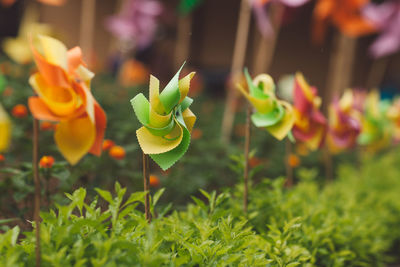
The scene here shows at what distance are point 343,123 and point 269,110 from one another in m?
0.78

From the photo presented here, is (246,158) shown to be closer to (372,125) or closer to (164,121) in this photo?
(164,121)

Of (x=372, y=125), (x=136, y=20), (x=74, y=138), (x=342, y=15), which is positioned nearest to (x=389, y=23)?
(x=342, y=15)

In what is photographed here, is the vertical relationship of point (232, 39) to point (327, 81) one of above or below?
above

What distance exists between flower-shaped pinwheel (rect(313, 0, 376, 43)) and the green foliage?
1.23 m

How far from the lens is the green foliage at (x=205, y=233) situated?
78 cm

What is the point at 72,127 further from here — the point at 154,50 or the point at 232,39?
the point at 232,39

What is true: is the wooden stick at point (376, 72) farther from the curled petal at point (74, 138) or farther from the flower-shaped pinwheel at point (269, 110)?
the curled petal at point (74, 138)

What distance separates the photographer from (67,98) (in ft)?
2.97

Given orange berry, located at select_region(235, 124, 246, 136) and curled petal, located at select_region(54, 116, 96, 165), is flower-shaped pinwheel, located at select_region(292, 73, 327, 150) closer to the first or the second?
curled petal, located at select_region(54, 116, 96, 165)

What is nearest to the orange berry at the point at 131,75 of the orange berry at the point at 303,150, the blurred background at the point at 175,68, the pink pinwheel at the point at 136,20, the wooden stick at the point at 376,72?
the blurred background at the point at 175,68

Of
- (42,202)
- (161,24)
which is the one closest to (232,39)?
(161,24)

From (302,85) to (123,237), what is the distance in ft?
2.89

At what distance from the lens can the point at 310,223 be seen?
4.35 feet

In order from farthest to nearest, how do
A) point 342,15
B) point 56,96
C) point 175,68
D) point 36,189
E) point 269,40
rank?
point 175,68, point 269,40, point 342,15, point 56,96, point 36,189
